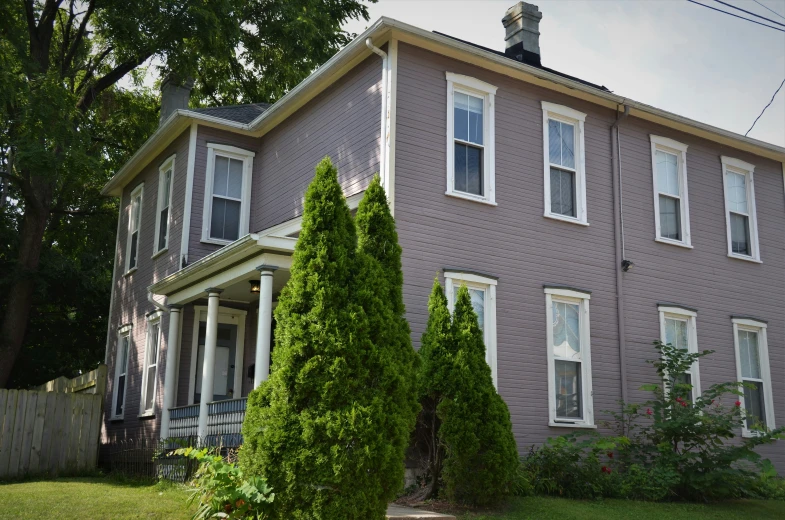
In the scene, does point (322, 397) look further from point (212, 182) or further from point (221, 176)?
point (221, 176)

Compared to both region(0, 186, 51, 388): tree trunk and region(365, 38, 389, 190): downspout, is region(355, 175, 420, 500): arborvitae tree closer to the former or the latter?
region(365, 38, 389, 190): downspout

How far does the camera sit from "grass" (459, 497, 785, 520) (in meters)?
9.51

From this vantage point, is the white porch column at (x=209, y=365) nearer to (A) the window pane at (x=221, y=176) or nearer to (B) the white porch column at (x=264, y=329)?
(B) the white porch column at (x=264, y=329)

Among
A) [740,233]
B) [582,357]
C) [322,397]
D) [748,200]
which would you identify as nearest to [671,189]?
[740,233]

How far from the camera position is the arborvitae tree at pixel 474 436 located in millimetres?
9617

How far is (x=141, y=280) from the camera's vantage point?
17531 mm

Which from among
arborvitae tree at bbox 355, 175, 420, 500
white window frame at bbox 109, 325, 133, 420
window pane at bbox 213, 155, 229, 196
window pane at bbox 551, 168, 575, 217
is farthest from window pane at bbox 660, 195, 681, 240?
white window frame at bbox 109, 325, 133, 420

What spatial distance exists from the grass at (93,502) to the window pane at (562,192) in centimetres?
742

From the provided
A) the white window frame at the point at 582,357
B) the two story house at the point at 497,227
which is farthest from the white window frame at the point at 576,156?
the white window frame at the point at 582,357

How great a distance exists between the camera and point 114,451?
53.9 feet

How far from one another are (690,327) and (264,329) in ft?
26.4

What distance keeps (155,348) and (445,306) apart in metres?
7.91

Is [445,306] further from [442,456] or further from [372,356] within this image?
[372,356]

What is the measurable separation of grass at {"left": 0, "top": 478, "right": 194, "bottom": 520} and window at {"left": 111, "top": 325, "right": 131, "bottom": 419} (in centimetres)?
597
